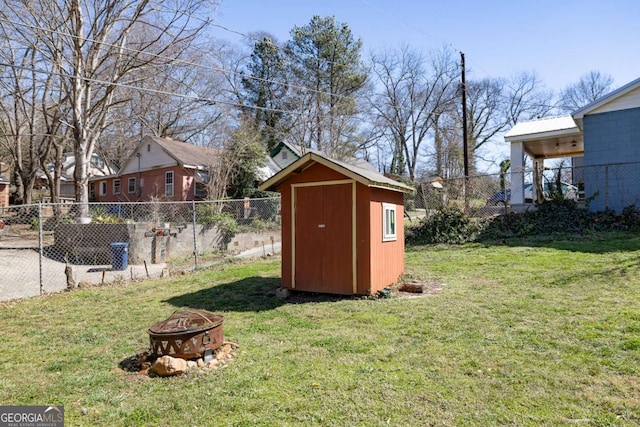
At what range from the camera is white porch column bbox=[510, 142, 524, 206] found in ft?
40.8

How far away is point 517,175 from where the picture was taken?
12422mm

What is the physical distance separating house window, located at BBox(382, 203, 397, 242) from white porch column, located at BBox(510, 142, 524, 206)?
6.85 meters

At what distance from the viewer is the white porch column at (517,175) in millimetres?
12434

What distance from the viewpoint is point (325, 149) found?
2525cm

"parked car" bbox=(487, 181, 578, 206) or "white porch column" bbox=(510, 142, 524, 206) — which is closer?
"parked car" bbox=(487, 181, 578, 206)

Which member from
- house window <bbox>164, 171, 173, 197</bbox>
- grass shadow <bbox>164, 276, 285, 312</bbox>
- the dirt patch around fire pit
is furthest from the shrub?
house window <bbox>164, 171, 173, 197</bbox>

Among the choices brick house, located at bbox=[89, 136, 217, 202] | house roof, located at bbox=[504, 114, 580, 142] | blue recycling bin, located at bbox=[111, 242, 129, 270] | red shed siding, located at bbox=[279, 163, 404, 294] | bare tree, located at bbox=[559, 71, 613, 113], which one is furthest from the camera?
bare tree, located at bbox=[559, 71, 613, 113]

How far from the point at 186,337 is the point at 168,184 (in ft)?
64.6

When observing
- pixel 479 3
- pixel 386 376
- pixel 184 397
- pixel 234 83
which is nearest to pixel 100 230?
pixel 184 397

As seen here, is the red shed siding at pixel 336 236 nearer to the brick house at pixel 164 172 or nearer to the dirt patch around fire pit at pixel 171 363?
the dirt patch around fire pit at pixel 171 363

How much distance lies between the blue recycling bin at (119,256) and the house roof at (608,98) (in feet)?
45.3

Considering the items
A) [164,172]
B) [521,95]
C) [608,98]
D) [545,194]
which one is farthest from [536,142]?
[521,95]

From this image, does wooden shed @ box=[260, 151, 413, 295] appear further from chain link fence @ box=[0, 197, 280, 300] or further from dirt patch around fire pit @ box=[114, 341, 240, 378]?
chain link fence @ box=[0, 197, 280, 300]

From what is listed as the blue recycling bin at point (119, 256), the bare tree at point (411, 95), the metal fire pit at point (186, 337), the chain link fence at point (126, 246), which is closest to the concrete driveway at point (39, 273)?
the chain link fence at point (126, 246)
